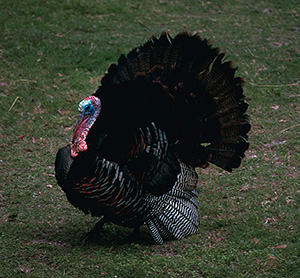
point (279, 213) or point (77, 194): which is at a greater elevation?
point (77, 194)

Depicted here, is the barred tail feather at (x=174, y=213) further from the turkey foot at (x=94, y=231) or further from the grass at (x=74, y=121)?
the turkey foot at (x=94, y=231)

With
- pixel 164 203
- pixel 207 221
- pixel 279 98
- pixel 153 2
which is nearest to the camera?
pixel 164 203

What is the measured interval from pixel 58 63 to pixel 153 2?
3308 millimetres

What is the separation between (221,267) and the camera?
182 inches

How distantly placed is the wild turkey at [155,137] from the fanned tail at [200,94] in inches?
0.4

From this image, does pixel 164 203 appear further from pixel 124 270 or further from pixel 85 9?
pixel 85 9

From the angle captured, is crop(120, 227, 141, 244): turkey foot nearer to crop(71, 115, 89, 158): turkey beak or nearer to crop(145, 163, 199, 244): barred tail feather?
crop(145, 163, 199, 244): barred tail feather

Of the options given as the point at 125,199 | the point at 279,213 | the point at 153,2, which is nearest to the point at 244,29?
the point at 153,2

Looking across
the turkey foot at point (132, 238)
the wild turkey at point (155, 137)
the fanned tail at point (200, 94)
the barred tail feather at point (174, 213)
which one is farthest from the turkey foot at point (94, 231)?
the fanned tail at point (200, 94)

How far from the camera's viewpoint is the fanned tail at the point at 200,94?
5281 mm

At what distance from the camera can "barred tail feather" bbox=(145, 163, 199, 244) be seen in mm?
5078

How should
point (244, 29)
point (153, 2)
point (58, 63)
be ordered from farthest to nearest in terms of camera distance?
point (153, 2)
point (244, 29)
point (58, 63)

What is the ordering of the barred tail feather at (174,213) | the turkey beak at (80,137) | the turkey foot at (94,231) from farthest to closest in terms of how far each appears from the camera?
the turkey foot at (94,231), the barred tail feather at (174,213), the turkey beak at (80,137)

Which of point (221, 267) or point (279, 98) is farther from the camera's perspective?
point (279, 98)
